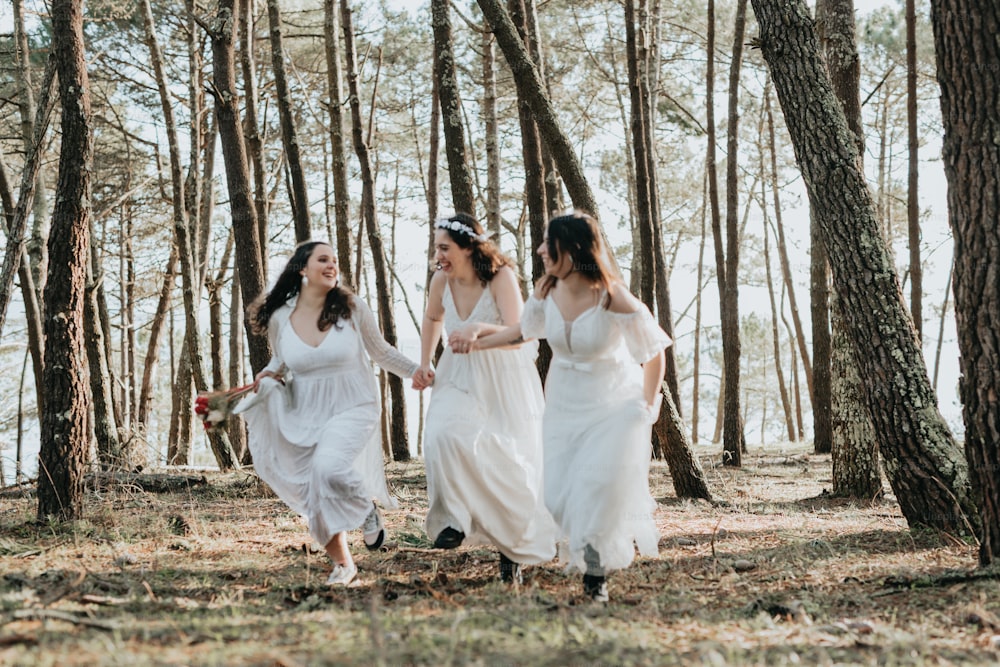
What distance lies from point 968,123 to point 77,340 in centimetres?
603

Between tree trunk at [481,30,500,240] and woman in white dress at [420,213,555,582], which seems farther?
tree trunk at [481,30,500,240]

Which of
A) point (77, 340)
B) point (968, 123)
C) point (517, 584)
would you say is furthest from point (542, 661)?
point (77, 340)

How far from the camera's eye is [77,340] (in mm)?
6852

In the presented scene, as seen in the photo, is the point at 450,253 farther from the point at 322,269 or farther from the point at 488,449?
the point at 488,449

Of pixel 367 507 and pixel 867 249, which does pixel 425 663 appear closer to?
pixel 367 507

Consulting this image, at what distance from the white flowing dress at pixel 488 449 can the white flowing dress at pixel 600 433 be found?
1.34 feet

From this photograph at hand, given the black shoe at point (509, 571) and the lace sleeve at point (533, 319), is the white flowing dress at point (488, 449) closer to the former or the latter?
the black shoe at point (509, 571)

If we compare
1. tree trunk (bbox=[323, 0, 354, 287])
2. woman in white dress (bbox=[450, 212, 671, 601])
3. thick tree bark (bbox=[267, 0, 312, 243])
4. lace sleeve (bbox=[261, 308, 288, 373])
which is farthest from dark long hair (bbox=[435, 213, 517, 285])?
tree trunk (bbox=[323, 0, 354, 287])

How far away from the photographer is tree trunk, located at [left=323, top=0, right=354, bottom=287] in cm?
1223

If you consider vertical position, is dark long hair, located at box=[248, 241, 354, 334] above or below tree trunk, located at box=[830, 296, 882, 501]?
above

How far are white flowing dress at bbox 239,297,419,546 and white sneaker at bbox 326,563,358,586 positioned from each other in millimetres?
370

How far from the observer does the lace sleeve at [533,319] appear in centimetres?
524

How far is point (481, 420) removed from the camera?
18.0 ft

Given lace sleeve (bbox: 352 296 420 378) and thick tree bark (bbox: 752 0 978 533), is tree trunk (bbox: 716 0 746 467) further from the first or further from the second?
lace sleeve (bbox: 352 296 420 378)
